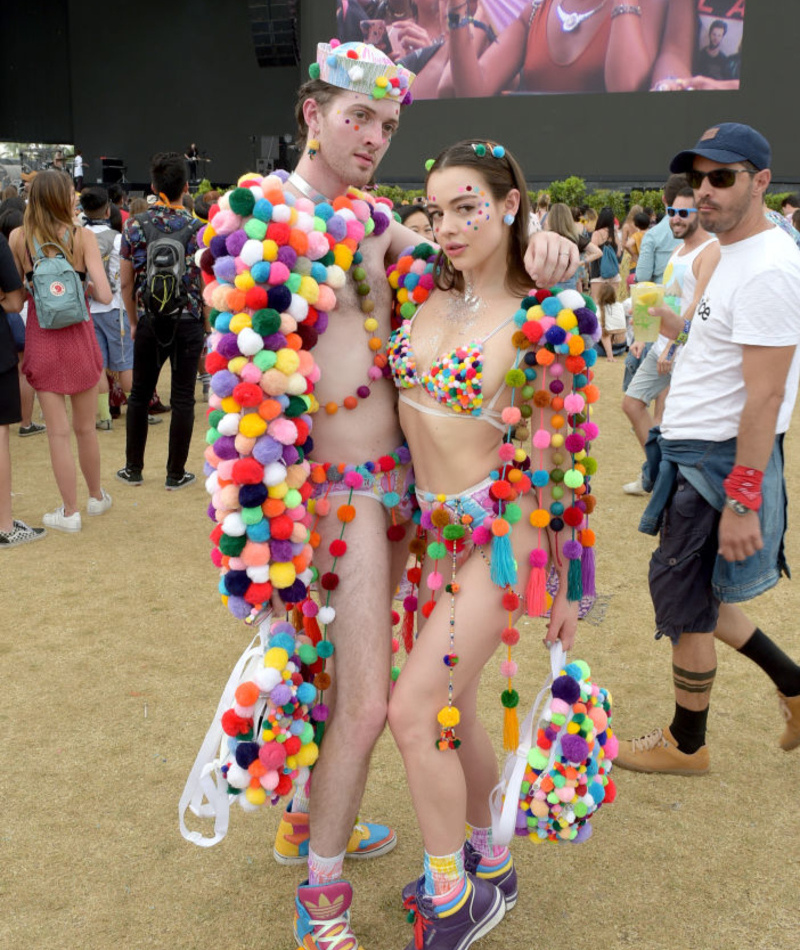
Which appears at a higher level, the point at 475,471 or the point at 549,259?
the point at 549,259

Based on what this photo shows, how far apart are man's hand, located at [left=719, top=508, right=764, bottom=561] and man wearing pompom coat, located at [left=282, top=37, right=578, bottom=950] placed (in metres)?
1.00

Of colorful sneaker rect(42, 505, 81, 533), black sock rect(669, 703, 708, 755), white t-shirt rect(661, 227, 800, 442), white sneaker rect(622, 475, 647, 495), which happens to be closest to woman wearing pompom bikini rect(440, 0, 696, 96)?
white sneaker rect(622, 475, 647, 495)

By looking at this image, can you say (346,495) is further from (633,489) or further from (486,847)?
(633,489)

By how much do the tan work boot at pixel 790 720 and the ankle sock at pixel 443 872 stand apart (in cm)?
156

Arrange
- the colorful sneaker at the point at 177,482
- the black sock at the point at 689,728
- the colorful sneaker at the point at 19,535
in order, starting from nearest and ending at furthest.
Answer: the black sock at the point at 689,728 < the colorful sneaker at the point at 19,535 < the colorful sneaker at the point at 177,482

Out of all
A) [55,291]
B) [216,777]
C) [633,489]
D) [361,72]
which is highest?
[361,72]

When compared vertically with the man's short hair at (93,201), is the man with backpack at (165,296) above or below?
below

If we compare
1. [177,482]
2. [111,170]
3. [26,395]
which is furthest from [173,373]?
[111,170]

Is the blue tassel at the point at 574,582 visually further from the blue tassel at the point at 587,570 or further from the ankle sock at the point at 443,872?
the ankle sock at the point at 443,872

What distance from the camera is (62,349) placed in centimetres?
529

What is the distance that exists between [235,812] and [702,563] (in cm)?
175

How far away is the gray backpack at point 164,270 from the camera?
5641 millimetres

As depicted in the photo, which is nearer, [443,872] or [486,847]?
[443,872]

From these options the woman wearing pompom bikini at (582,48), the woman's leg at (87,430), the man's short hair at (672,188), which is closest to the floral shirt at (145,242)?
the woman's leg at (87,430)
